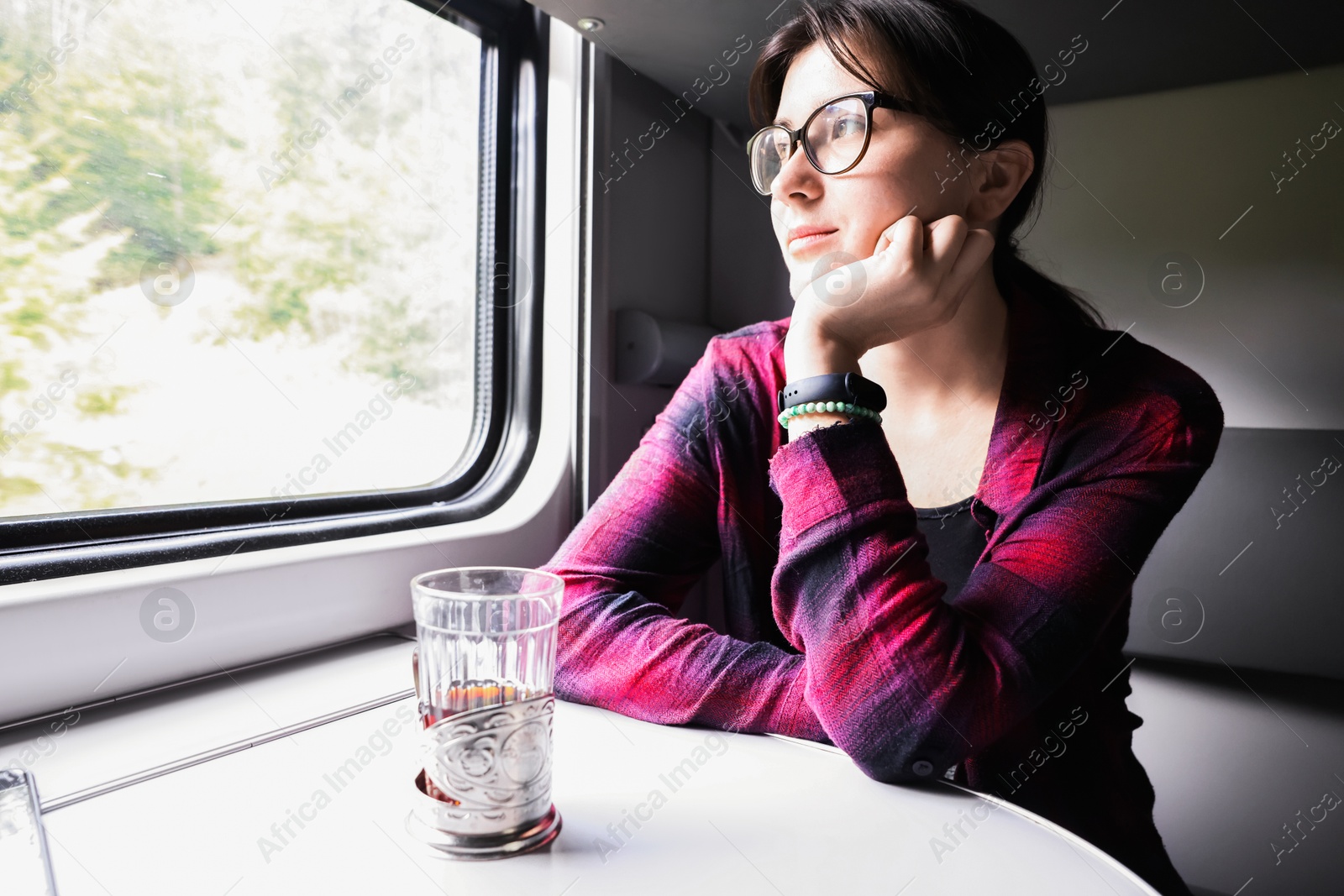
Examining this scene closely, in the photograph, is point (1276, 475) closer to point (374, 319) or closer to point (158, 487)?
point (374, 319)

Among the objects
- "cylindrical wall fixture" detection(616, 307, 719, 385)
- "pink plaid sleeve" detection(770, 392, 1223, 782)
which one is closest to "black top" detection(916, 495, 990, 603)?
"pink plaid sleeve" detection(770, 392, 1223, 782)

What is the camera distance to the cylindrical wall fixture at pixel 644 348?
5.83ft

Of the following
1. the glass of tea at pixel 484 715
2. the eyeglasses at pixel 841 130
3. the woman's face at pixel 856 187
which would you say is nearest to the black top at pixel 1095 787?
the woman's face at pixel 856 187

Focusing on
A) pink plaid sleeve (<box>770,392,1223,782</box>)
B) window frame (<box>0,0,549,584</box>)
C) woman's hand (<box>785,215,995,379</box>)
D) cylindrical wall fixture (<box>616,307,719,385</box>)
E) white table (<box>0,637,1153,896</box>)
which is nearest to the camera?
white table (<box>0,637,1153,896</box>)

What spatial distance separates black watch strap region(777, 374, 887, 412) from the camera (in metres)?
0.94

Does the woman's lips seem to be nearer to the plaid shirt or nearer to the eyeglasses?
the eyeglasses

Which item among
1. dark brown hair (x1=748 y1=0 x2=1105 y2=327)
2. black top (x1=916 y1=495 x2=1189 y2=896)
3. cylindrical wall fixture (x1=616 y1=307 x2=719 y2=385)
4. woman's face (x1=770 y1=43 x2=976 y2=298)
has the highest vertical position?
dark brown hair (x1=748 y1=0 x2=1105 y2=327)

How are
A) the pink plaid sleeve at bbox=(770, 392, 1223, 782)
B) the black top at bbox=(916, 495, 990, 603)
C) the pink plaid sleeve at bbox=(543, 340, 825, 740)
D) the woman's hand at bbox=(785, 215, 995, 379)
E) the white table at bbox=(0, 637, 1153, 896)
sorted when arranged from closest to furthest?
1. the white table at bbox=(0, 637, 1153, 896)
2. the pink plaid sleeve at bbox=(770, 392, 1223, 782)
3. the pink plaid sleeve at bbox=(543, 340, 825, 740)
4. the woman's hand at bbox=(785, 215, 995, 379)
5. the black top at bbox=(916, 495, 990, 603)

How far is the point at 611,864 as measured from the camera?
62 centimetres

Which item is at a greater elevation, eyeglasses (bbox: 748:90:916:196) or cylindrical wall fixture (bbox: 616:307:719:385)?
eyeglasses (bbox: 748:90:916:196)

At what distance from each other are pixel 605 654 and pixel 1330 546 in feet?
3.92

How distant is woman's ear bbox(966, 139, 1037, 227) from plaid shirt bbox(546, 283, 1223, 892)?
141mm

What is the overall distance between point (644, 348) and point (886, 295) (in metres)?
0.81

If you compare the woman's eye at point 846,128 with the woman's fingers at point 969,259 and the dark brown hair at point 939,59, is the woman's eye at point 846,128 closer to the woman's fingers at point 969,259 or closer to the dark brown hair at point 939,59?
the dark brown hair at point 939,59
